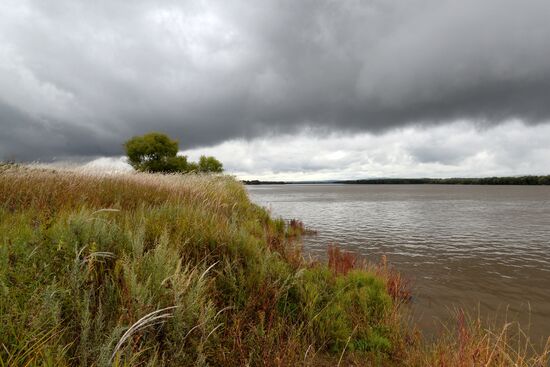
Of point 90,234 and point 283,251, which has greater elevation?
point 90,234

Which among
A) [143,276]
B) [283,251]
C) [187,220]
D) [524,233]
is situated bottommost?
[524,233]

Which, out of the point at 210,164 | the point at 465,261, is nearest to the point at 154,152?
the point at 210,164

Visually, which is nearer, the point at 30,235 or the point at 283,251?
the point at 30,235

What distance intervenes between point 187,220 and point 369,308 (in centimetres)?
385

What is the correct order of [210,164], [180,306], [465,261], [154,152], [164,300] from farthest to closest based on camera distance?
[210,164]
[154,152]
[465,261]
[164,300]
[180,306]

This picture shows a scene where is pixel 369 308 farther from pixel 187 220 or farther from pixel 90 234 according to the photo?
pixel 90 234

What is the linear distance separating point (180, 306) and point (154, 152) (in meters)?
68.4

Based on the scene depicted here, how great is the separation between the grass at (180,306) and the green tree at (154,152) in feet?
203

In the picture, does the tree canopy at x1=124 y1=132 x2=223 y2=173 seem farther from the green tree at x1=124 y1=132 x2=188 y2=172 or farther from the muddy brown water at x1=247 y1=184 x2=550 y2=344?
the muddy brown water at x1=247 y1=184 x2=550 y2=344

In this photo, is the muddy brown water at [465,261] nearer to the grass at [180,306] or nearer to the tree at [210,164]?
the grass at [180,306]

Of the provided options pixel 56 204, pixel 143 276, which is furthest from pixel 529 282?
pixel 56 204

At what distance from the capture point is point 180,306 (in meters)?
2.84

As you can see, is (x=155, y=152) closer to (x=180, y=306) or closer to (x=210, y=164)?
(x=210, y=164)

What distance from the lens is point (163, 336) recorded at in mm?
2877
